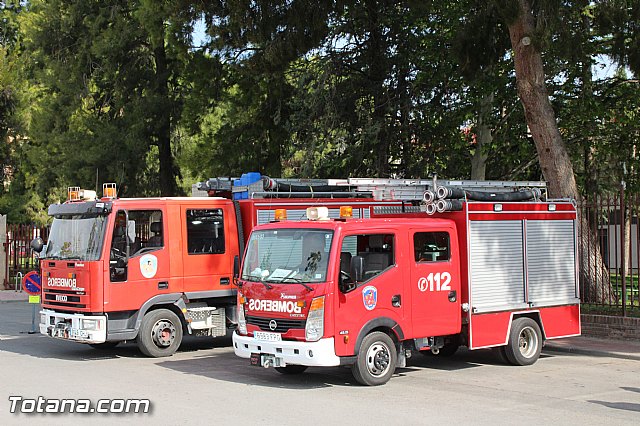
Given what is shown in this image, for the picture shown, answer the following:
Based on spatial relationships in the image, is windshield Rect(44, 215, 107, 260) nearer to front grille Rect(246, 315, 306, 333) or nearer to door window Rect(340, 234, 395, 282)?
front grille Rect(246, 315, 306, 333)

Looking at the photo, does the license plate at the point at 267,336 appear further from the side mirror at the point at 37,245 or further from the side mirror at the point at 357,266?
the side mirror at the point at 37,245

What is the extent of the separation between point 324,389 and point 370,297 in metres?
1.37

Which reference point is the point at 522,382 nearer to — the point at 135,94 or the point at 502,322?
the point at 502,322

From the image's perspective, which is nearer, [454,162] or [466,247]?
[466,247]

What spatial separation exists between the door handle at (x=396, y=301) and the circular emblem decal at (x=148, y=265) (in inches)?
180

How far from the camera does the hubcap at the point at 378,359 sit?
11.0 metres

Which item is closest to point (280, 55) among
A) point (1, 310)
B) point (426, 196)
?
point (426, 196)

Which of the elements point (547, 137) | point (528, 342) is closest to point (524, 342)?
point (528, 342)

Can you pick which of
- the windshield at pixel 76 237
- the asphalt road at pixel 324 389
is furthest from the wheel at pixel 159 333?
the windshield at pixel 76 237

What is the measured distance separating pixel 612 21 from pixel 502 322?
8.31 m

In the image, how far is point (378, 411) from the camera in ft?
30.5

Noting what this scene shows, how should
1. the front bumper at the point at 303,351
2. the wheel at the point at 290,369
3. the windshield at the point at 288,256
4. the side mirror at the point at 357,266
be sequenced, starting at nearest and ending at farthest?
1. the front bumper at the point at 303,351
2. the side mirror at the point at 357,266
3. the windshield at the point at 288,256
4. the wheel at the point at 290,369

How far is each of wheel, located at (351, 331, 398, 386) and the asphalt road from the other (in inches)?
6.2

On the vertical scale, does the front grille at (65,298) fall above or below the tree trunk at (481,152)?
below
